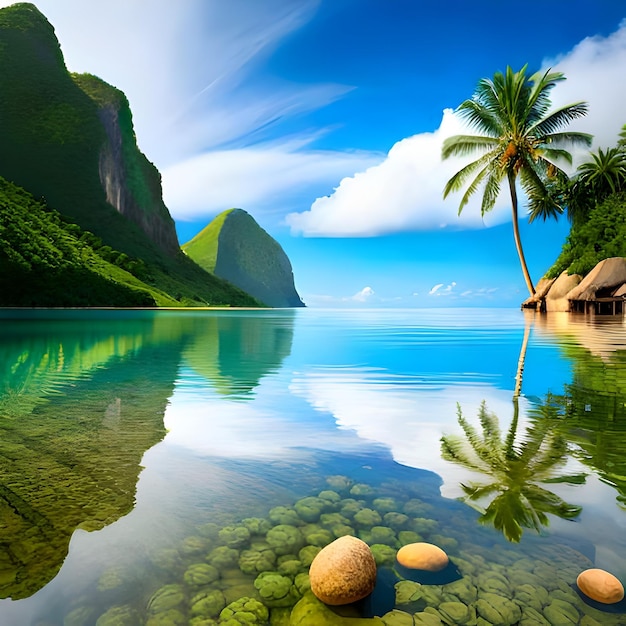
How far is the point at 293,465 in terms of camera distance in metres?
5.68

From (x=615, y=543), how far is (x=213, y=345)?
18.8 m

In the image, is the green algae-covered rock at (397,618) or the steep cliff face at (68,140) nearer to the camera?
the green algae-covered rock at (397,618)

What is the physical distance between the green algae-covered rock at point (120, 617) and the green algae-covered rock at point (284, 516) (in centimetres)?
135

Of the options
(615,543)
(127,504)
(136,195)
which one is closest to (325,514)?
(127,504)

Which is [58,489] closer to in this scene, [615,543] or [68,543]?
[68,543]

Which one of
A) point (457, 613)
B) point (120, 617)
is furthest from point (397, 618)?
point (120, 617)

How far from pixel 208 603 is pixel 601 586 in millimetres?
2393

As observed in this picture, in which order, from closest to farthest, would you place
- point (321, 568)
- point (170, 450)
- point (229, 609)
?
1. point (229, 609)
2. point (321, 568)
3. point (170, 450)

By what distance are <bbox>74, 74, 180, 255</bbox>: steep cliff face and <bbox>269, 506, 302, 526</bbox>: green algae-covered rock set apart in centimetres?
15396

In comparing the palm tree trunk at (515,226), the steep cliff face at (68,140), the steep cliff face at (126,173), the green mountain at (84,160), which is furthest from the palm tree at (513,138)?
the steep cliff face at (126,173)

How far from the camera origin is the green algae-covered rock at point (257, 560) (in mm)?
3525

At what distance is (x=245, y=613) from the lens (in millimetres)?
3059

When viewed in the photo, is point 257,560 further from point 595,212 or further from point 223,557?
point 595,212

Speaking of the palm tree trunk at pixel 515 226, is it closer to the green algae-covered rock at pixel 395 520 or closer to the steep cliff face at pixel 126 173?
the green algae-covered rock at pixel 395 520
